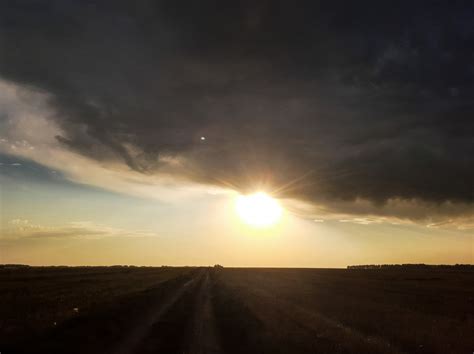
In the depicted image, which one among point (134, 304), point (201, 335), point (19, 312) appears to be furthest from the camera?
point (134, 304)

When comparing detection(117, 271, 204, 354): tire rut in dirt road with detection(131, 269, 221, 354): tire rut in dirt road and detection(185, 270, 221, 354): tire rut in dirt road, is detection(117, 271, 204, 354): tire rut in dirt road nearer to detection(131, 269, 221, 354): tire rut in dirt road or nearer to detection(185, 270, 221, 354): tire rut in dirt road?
detection(131, 269, 221, 354): tire rut in dirt road

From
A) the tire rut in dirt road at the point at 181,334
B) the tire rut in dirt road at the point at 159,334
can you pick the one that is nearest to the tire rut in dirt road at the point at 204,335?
the tire rut in dirt road at the point at 181,334

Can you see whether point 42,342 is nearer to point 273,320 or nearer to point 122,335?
point 122,335

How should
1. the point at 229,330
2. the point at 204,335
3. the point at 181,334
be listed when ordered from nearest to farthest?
the point at 204,335 < the point at 181,334 < the point at 229,330

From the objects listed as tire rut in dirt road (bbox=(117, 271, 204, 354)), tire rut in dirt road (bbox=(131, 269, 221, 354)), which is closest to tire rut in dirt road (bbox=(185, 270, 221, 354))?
tire rut in dirt road (bbox=(131, 269, 221, 354))

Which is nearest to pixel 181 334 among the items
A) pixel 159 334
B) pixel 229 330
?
pixel 159 334

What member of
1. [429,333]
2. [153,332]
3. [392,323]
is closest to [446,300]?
[392,323]

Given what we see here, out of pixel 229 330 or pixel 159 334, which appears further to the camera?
pixel 229 330

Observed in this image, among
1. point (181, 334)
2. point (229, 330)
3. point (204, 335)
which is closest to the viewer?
point (204, 335)

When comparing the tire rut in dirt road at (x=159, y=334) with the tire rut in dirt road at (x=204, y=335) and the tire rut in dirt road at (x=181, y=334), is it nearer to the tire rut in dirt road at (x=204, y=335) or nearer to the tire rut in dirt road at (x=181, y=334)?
the tire rut in dirt road at (x=181, y=334)

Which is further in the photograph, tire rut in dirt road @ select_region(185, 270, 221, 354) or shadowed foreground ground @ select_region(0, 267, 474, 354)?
shadowed foreground ground @ select_region(0, 267, 474, 354)

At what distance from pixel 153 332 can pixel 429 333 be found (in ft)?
46.7

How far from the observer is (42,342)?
17891 millimetres

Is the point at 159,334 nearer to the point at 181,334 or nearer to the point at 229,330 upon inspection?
the point at 181,334
